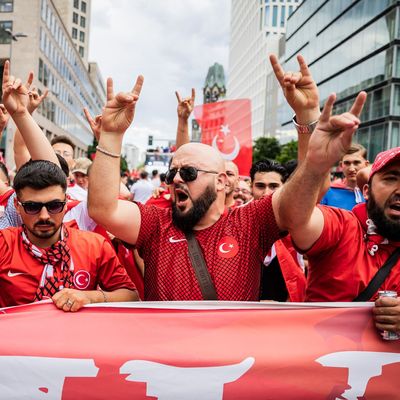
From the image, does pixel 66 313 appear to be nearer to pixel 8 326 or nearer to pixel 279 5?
pixel 8 326

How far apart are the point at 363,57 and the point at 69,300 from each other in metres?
35.7

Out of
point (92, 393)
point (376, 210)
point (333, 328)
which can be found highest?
point (376, 210)

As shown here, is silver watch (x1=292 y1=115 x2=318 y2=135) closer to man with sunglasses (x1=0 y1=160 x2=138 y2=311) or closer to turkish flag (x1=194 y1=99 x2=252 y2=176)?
man with sunglasses (x1=0 y1=160 x2=138 y2=311)

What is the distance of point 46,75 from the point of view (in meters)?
44.5

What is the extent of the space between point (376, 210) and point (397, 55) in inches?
1216

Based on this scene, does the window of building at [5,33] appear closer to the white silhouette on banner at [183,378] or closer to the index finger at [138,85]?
the index finger at [138,85]

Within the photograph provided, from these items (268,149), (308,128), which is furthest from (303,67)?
(268,149)

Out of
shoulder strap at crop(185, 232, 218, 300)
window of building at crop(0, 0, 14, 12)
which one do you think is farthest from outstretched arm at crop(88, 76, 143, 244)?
window of building at crop(0, 0, 14, 12)

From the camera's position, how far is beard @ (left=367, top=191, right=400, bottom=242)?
2357mm

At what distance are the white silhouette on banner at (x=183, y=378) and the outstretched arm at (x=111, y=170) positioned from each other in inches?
27.6

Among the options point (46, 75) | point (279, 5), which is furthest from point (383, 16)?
point (279, 5)

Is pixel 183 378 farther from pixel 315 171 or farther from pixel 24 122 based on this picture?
pixel 24 122

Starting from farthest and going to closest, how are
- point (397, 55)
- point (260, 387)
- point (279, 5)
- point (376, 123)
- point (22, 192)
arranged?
point (279, 5) < point (376, 123) < point (397, 55) < point (22, 192) < point (260, 387)

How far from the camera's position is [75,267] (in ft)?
8.59
